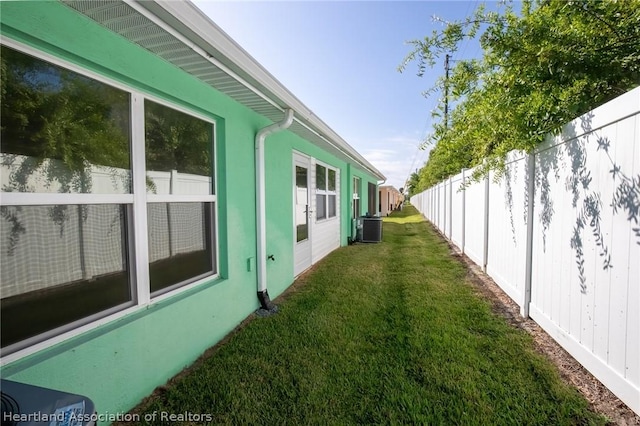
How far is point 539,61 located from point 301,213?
4.25 meters

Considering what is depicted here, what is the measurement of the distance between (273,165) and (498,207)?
3.51 m

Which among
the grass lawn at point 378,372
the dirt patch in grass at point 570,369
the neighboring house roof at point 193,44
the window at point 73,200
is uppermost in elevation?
the neighboring house roof at point 193,44

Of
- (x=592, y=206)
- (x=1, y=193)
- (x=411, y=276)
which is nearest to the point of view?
(x=1, y=193)

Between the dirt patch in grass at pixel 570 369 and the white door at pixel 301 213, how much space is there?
10.1 ft

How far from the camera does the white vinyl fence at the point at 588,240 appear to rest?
190cm

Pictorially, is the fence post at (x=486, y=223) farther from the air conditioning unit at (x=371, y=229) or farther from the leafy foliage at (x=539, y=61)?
the air conditioning unit at (x=371, y=229)

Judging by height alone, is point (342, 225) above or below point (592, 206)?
below

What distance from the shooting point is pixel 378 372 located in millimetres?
2490

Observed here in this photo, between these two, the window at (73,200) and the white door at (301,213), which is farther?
the white door at (301,213)

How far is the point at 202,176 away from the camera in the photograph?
304cm

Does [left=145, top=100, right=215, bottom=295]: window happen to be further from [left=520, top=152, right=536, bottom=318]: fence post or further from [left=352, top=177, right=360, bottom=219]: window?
[left=352, top=177, right=360, bottom=219]: window

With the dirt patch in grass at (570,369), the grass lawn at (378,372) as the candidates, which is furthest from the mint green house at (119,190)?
the dirt patch in grass at (570,369)

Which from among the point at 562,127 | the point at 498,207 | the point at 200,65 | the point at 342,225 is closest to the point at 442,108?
the point at 562,127

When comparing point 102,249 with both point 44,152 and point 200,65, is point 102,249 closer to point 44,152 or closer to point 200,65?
point 44,152
